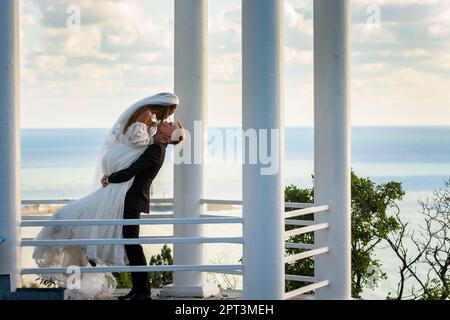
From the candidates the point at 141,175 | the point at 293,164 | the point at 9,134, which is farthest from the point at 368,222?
the point at 293,164

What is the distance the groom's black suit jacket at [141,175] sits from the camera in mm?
10367

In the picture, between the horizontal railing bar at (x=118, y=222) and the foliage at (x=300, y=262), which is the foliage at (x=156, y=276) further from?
the horizontal railing bar at (x=118, y=222)

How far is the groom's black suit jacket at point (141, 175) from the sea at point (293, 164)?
20.6m

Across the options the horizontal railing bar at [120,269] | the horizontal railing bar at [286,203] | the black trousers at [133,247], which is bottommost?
the horizontal railing bar at [120,269]

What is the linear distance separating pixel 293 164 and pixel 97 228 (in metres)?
34.4

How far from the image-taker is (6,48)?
9078mm

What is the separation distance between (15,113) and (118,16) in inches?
1184

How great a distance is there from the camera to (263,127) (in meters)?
9.16

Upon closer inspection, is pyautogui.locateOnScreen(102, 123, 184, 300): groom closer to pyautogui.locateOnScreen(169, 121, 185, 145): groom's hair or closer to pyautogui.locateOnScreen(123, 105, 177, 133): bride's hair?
pyautogui.locateOnScreen(169, 121, 185, 145): groom's hair

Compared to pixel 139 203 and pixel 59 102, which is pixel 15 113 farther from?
pixel 59 102

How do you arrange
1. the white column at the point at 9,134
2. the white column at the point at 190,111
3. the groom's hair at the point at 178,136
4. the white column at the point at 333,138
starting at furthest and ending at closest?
1. the white column at the point at 190,111
2. the white column at the point at 333,138
3. the groom's hair at the point at 178,136
4. the white column at the point at 9,134

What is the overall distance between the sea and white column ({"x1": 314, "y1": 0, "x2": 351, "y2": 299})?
20.2m

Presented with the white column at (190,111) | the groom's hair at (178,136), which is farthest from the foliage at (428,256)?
the groom's hair at (178,136)
